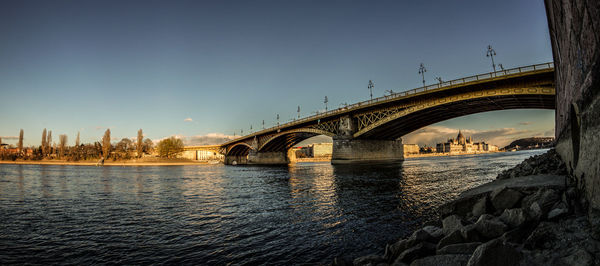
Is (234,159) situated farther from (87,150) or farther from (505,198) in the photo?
(505,198)

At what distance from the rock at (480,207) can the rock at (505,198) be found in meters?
0.20

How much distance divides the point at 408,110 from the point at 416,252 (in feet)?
142

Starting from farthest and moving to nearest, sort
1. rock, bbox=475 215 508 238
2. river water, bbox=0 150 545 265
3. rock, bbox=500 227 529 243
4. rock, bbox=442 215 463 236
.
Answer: river water, bbox=0 150 545 265 < rock, bbox=442 215 463 236 < rock, bbox=475 215 508 238 < rock, bbox=500 227 529 243

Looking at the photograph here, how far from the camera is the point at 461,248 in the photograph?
3.97 metres

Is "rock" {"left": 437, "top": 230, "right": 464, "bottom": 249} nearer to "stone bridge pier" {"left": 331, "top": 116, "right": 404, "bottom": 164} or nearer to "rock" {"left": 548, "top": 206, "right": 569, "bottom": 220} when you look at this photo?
"rock" {"left": 548, "top": 206, "right": 569, "bottom": 220}

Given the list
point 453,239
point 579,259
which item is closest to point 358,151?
point 453,239

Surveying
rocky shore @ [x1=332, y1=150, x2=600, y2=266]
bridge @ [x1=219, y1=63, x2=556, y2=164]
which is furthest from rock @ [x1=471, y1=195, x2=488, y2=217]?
bridge @ [x1=219, y1=63, x2=556, y2=164]

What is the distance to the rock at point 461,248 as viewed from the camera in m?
3.89

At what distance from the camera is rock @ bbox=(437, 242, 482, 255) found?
389 cm

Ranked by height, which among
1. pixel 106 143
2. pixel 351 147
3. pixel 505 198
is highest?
pixel 106 143

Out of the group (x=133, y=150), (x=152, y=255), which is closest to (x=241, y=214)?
(x=152, y=255)

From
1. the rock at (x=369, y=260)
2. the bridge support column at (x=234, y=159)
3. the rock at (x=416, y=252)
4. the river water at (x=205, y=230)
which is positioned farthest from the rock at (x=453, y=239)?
the bridge support column at (x=234, y=159)

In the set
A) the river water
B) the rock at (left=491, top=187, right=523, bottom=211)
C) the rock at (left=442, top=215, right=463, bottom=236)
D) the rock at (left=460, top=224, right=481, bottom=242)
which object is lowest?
the river water

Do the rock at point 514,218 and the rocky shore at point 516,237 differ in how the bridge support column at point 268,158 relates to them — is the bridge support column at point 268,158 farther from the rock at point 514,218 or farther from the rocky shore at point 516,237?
the rock at point 514,218
